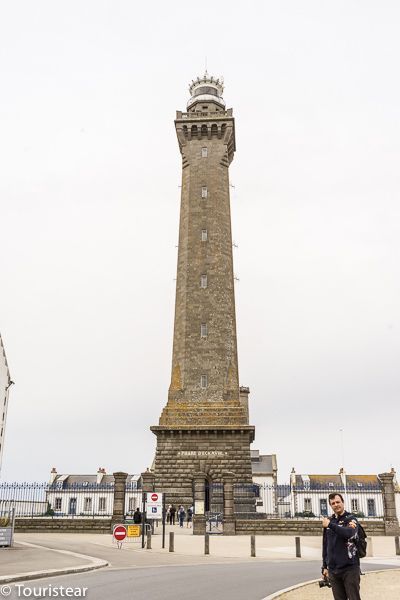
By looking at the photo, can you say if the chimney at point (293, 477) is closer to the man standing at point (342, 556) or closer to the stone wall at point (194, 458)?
the stone wall at point (194, 458)

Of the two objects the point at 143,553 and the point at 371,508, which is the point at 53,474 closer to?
the point at 371,508

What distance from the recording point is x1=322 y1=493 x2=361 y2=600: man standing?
24.8 feet

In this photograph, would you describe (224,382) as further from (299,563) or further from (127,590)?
(127,590)

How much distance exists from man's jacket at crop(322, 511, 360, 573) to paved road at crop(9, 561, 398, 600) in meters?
4.24

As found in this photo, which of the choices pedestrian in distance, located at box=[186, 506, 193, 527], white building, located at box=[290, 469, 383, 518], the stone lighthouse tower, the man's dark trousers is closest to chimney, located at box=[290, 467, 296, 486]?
white building, located at box=[290, 469, 383, 518]

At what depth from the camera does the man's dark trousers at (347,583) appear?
7.52 metres

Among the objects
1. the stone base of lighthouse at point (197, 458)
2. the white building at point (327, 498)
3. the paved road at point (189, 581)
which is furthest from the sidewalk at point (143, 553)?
the white building at point (327, 498)

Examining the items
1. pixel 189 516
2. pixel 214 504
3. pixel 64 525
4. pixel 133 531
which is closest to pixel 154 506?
pixel 133 531

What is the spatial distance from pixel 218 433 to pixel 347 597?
29.9 meters

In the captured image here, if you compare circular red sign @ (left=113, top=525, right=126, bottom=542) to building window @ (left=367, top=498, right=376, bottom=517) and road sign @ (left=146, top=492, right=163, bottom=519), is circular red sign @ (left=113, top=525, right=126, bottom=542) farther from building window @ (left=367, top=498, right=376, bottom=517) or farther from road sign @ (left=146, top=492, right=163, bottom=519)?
building window @ (left=367, top=498, right=376, bottom=517)

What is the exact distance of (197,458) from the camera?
121ft

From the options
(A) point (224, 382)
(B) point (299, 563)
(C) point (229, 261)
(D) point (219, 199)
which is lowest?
(B) point (299, 563)

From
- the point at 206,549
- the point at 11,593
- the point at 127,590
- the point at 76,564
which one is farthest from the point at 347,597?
the point at 206,549

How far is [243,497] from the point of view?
35.5 metres
